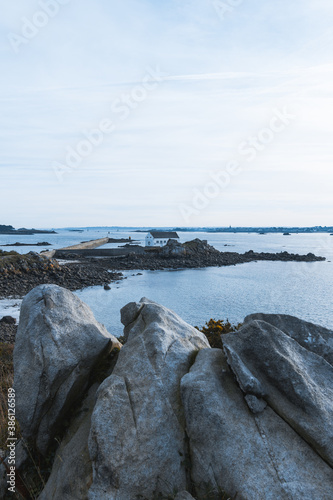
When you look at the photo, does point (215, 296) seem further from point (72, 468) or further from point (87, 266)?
point (72, 468)

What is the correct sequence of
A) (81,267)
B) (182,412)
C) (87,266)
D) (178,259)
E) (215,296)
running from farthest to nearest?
1. (178,259)
2. (87,266)
3. (81,267)
4. (215,296)
5. (182,412)

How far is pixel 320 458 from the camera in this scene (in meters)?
5.29

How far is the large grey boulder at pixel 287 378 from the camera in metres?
5.46

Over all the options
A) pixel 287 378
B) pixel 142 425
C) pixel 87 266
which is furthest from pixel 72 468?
pixel 87 266

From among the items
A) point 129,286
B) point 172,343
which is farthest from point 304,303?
point 172,343

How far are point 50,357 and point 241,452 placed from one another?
4229 mm

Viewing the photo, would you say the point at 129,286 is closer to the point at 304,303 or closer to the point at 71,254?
the point at 304,303

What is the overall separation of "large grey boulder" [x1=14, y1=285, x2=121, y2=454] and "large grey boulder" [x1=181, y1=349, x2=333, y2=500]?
2.76 m

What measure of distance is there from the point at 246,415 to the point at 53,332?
4.50 metres

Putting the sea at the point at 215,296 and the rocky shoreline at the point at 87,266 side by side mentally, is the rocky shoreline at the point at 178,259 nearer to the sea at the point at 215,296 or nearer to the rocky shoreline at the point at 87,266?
the rocky shoreline at the point at 87,266

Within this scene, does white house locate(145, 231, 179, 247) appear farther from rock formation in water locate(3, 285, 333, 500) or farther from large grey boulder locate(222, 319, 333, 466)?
large grey boulder locate(222, 319, 333, 466)

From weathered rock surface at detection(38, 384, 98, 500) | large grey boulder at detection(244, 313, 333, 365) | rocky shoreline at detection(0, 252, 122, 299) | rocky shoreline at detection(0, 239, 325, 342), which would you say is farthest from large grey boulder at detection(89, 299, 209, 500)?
rocky shoreline at detection(0, 252, 122, 299)

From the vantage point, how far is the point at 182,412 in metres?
6.13

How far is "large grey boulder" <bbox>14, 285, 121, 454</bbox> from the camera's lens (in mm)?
6973
